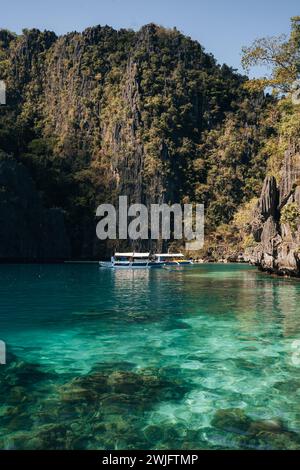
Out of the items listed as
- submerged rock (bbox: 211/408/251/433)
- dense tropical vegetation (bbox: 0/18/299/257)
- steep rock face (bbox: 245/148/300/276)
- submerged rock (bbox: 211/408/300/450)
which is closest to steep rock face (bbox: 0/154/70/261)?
dense tropical vegetation (bbox: 0/18/299/257)

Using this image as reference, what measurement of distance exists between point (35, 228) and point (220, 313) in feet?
219

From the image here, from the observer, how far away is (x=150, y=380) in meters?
9.77

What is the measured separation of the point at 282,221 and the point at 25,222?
176 feet

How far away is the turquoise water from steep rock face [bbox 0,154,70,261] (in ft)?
199

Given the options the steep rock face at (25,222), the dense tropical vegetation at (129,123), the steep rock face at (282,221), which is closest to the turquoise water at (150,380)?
the steep rock face at (282,221)

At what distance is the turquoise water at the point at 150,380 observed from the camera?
6.98m

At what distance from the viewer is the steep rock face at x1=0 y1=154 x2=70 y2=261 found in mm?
76812

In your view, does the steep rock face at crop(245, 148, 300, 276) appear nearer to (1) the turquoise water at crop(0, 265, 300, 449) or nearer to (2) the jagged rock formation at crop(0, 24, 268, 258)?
(1) the turquoise water at crop(0, 265, 300, 449)

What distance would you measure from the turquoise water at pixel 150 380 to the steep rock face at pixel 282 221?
1830cm

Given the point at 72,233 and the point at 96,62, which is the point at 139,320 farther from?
the point at 96,62

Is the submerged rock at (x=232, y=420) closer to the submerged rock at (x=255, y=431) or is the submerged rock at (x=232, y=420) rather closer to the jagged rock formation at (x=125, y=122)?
the submerged rock at (x=255, y=431)

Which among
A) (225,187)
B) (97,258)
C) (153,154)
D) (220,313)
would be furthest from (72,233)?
(220,313)
